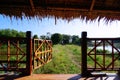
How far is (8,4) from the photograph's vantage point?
415cm

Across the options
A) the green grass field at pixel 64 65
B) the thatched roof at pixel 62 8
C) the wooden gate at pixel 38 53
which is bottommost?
the green grass field at pixel 64 65

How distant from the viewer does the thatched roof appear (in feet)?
13.7

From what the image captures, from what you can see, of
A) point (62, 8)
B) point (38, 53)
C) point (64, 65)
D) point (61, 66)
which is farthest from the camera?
point (64, 65)

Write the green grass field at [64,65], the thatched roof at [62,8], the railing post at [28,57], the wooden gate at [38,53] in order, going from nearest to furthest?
the thatched roof at [62,8]
the railing post at [28,57]
the wooden gate at [38,53]
the green grass field at [64,65]

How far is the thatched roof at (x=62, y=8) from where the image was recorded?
4.17 m

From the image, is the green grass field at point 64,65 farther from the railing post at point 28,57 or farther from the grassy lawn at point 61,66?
the railing post at point 28,57

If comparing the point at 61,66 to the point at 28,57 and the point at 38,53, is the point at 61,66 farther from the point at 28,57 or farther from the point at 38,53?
the point at 28,57

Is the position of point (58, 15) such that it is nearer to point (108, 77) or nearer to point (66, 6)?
point (66, 6)

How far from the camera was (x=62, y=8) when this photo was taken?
4262mm

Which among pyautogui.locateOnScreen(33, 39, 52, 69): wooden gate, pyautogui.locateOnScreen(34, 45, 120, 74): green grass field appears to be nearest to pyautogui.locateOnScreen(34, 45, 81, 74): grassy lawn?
pyautogui.locateOnScreen(34, 45, 120, 74): green grass field

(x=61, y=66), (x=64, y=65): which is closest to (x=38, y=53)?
(x=61, y=66)

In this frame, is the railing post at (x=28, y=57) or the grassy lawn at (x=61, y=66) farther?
the grassy lawn at (x=61, y=66)

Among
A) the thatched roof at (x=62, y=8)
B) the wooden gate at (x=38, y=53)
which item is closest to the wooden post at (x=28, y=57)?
the wooden gate at (x=38, y=53)

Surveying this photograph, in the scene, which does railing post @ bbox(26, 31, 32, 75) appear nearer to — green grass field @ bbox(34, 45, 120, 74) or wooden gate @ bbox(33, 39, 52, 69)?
wooden gate @ bbox(33, 39, 52, 69)
